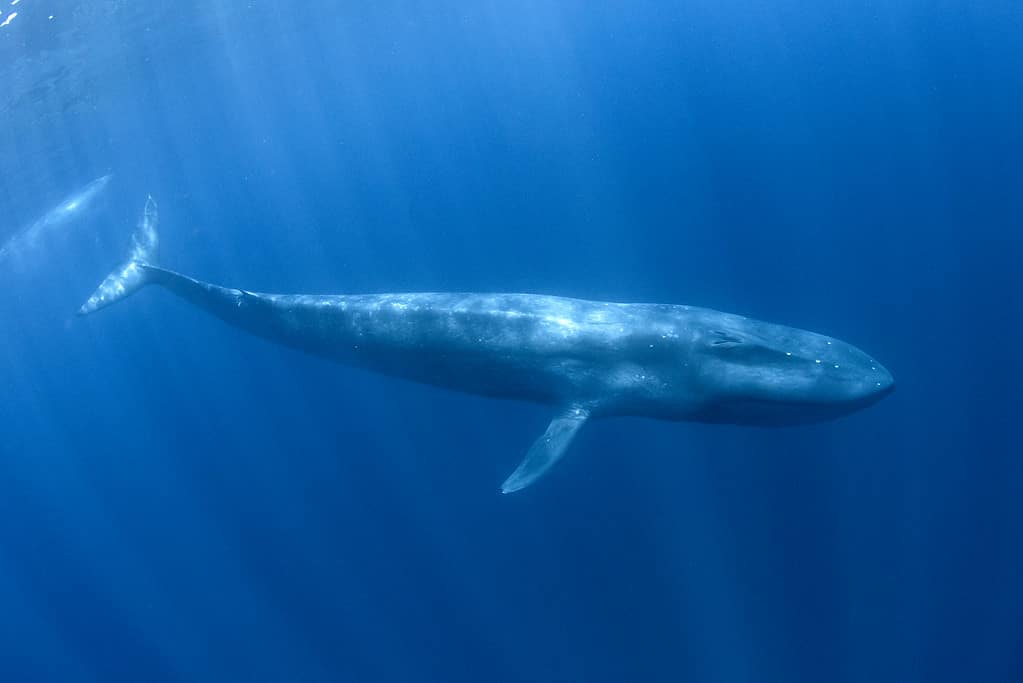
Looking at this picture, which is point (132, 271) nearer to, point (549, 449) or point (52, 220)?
point (549, 449)

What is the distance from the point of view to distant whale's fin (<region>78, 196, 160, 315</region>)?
17.9m

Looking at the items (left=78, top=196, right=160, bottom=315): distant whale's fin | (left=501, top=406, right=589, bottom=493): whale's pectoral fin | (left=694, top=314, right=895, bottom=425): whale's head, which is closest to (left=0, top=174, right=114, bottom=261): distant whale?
(left=78, top=196, right=160, bottom=315): distant whale's fin

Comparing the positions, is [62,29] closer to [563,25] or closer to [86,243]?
[86,243]

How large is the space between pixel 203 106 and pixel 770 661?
5272cm

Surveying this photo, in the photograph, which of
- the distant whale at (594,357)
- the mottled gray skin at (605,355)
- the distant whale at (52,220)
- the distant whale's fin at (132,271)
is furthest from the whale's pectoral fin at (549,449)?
the distant whale at (52,220)

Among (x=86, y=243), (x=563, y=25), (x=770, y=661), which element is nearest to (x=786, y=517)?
(x=770, y=661)

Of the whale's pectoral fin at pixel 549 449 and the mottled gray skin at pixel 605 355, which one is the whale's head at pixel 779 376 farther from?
the whale's pectoral fin at pixel 549 449

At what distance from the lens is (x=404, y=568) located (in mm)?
14344

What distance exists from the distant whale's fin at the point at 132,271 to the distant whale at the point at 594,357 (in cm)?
817

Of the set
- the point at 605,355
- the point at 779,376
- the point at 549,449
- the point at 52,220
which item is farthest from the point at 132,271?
the point at 52,220

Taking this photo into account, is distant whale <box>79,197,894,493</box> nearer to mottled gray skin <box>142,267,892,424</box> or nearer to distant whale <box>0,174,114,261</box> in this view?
mottled gray skin <box>142,267,892,424</box>

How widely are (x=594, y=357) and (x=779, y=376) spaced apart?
245 cm

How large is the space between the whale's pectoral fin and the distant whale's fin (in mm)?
13134

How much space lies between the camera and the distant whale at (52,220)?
1575 inches
